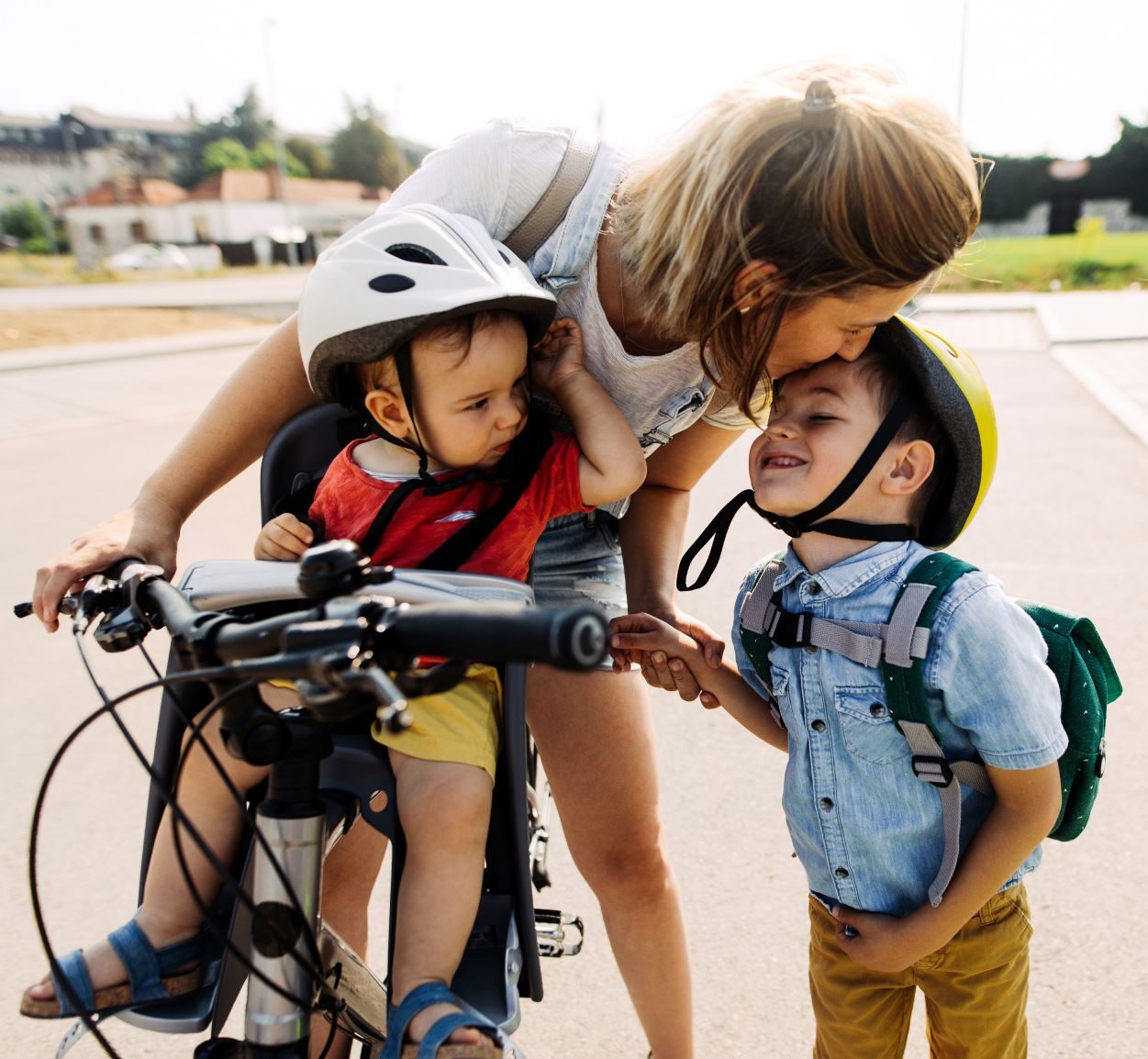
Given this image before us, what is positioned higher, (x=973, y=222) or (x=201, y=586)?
(x=973, y=222)

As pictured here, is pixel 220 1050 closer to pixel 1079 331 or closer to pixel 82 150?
pixel 1079 331

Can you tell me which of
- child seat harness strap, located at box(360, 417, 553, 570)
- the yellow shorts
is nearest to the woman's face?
child seat harness strap, located at box(360, 417, 553, 570)

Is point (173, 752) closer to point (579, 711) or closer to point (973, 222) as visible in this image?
point (579, 711)

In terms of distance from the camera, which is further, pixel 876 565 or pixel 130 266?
pixel 130 266

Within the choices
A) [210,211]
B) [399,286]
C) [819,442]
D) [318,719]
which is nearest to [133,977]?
[318,719]

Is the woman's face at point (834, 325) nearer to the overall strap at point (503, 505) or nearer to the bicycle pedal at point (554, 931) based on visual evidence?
the overall strap at point (503, 505)

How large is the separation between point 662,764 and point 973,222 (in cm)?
241

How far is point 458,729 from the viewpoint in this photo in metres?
1.47

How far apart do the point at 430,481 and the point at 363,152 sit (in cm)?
7412

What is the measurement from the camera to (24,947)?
269 centimetres

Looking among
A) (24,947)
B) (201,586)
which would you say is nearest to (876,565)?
(201,586)

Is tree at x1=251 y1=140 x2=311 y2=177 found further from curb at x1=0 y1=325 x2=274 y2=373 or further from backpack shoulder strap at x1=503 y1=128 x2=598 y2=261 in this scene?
backpack shoulder strap at x1=503 y1=128 x2=598 y2=261

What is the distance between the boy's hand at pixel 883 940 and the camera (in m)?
1.60

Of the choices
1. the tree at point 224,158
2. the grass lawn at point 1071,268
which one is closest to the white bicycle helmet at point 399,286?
the grass lawn at point 1071,268
